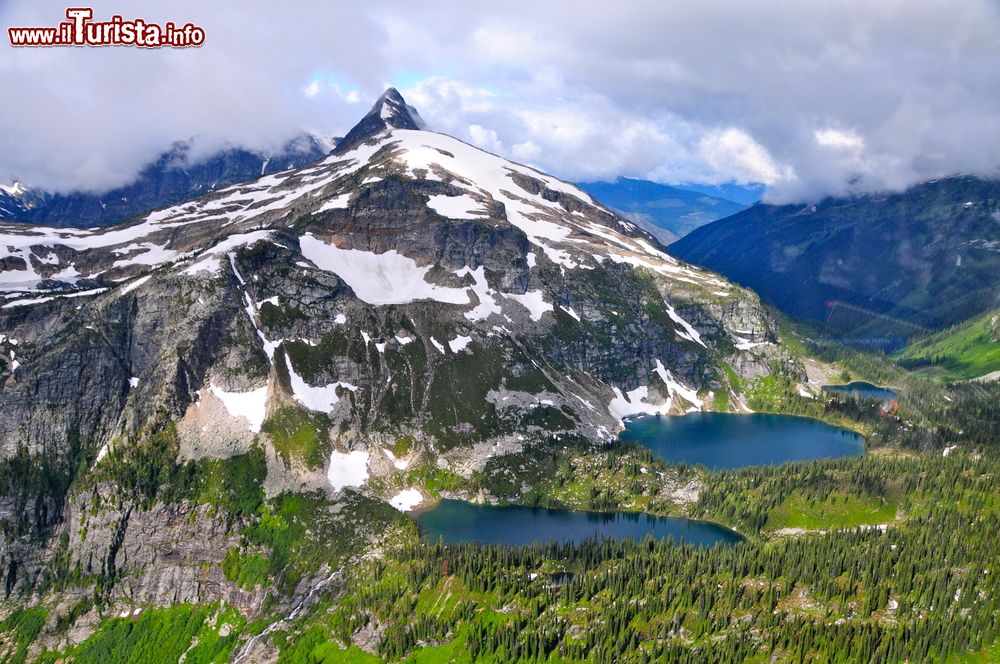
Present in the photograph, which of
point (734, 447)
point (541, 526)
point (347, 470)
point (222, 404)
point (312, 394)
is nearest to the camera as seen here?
point (541, 526)

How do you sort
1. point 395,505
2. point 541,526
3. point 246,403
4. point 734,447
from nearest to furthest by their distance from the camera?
point 541,526, point 395,505, point 246,403, point 734,447

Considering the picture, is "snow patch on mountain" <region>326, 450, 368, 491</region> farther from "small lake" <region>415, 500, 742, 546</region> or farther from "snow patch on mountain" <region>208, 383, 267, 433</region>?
"snow patch on mountain" <region>208, 383, 267, 433</region>

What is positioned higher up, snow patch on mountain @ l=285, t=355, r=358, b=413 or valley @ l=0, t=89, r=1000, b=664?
snow patch on mountain @ l=285, t=355, r=358, b=413

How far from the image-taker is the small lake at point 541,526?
133 m

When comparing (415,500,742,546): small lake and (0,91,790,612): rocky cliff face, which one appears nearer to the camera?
(0,91,790,612): rocky cliff face

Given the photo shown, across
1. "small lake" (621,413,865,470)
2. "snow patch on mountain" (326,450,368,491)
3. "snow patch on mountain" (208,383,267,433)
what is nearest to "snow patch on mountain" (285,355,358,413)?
"snow patch on mountain" (208,383,267,433)

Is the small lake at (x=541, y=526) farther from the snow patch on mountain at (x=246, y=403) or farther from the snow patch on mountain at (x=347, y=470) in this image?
the snow patch on mountain at (x=246, y=403)

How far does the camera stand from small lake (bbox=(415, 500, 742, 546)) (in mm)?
132625

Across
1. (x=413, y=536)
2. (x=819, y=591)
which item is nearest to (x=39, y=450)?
(x=413, y=536)

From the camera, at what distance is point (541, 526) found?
139m

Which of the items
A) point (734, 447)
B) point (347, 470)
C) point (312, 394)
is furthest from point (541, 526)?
point (734, 447)

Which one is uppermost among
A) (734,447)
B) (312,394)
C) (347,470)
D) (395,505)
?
(312,394)

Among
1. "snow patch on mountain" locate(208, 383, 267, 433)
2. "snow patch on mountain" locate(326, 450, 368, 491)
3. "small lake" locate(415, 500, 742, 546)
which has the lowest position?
"small lake" locate(415, 500, 742, 546)

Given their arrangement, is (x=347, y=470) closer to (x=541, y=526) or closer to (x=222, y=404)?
(x=222, y=404)
